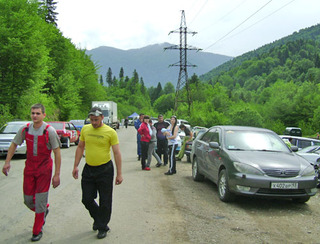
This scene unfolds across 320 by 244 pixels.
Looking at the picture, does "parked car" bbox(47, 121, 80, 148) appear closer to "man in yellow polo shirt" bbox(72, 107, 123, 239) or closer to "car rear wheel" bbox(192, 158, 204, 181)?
"car rear wheel" bbox(192, 158, 204, 181)

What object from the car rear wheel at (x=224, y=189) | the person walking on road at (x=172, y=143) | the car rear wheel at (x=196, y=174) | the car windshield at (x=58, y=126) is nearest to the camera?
the car rear wheel at (x=224, y=189)

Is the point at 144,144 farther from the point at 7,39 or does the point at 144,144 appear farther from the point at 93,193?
the point at 7,39

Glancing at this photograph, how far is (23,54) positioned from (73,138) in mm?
9280

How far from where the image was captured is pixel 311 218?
19.5ft

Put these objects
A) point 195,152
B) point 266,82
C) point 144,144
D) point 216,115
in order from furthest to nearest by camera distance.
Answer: point 266,82, point 216,115, point 144,144, point 195,152

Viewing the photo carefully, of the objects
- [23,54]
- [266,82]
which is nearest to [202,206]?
[23,54]

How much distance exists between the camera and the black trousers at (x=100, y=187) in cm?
456

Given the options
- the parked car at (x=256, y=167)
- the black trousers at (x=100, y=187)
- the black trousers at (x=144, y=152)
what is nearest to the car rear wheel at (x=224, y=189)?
the parked car at (x=256, y=167)

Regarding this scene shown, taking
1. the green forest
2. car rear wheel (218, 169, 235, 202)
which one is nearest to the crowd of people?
car rear wheel (218, 169, 235, 202)

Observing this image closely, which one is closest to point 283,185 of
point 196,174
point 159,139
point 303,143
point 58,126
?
point 196,174

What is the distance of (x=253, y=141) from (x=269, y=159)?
41.2 inches

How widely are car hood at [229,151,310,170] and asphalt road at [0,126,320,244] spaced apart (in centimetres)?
89

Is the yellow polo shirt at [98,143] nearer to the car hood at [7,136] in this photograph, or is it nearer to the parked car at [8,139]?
the parked car at [8,139]

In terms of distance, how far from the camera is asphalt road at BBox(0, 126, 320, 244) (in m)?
4.65
